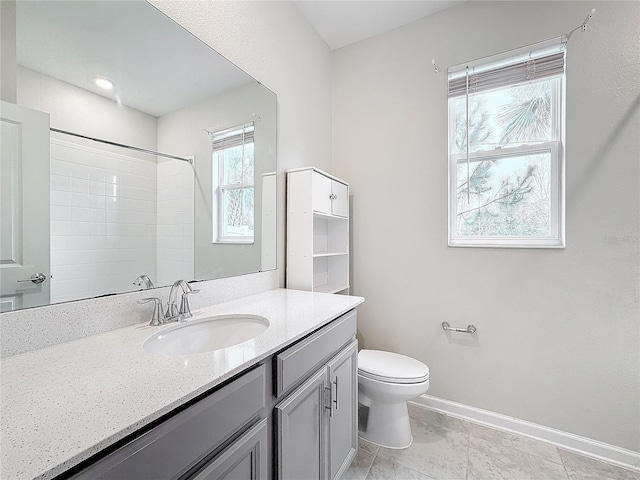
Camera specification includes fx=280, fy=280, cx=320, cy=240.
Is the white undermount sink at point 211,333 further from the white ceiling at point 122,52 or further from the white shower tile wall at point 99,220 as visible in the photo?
the white ceiling at point 122,52

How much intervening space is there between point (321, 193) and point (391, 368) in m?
1.17

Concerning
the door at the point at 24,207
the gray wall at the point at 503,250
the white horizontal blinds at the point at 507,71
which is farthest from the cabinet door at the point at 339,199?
the door at the point at 24,207

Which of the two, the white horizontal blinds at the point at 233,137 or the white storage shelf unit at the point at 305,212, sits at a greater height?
the white horizontal blinds at the point at 233,137

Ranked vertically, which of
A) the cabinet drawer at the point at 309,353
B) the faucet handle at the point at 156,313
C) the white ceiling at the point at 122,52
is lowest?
the cabinet drawer at the point at 309,353

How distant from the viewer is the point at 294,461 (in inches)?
37.8

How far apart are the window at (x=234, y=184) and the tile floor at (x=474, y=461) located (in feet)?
4.56

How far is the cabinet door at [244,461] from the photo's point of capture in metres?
0.66

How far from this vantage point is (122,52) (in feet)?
3.36

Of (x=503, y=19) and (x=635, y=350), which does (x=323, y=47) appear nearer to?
(x=503, y=19)

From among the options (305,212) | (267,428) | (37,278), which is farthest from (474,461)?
(37,278)

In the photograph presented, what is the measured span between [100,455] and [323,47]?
2.69 metres

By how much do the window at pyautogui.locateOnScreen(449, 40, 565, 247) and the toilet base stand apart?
1.14 m

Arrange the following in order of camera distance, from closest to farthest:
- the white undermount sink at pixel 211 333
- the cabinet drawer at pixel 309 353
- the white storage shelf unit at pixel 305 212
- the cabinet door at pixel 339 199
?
the cabinet drawer at pixel 309 353, the white undermount sink at pixel 211 333, the white storage shelf unit at pixel 305 212, the cabinet door at pixel 339 199

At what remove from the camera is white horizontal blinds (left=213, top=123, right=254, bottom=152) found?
1401 millimetres
